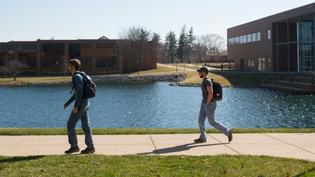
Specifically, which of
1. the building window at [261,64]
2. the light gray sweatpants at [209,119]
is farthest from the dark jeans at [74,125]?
the building window at [261,64]

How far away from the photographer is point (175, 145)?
11203 mm

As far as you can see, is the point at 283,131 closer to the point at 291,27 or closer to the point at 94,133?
the point at 94,133

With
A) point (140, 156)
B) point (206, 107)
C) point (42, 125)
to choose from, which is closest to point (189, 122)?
point (42, 125)

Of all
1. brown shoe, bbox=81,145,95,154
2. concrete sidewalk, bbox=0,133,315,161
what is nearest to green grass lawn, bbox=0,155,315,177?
brown shoe, bbox=81,145,95,154

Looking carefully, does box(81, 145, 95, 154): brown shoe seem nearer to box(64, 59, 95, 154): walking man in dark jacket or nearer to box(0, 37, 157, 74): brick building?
box(64, 59, 95, 154): walking man in dark jacket

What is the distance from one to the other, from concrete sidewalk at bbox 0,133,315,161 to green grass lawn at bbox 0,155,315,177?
0.83 meters

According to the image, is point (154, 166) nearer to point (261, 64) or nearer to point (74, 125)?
point (74, 125)

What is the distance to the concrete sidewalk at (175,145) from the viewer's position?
1025 centimetres

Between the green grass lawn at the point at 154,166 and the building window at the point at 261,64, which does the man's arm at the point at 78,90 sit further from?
the building window at the point at 261,64

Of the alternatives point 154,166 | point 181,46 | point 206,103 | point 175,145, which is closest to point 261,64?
point 206,103

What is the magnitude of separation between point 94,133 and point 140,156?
3795mm

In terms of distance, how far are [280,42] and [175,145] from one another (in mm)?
61202

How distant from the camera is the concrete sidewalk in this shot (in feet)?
33.6

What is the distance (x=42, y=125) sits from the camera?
85.1 feet
